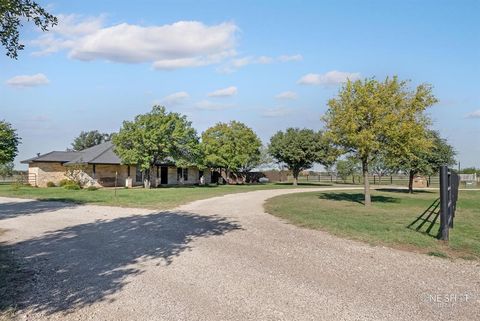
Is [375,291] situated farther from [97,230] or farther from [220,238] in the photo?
[97,230]

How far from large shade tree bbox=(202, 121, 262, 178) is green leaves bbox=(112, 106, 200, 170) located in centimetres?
876

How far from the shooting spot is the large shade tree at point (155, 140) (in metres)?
35.9

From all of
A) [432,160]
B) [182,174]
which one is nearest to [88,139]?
[182,174]

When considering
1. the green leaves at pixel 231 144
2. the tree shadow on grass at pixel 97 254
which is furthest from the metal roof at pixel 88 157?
the tree shadow on grass at pixel 97 254

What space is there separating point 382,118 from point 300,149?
29.6 meters

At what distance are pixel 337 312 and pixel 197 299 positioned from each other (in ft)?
6.05

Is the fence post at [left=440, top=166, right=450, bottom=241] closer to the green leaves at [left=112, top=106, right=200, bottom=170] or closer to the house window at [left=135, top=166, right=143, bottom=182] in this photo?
the green leaves at [left=112, top=106, right=200, bottom=170]

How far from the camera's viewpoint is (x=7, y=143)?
132ft

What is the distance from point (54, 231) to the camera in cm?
1181

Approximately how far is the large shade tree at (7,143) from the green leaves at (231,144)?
1974cm

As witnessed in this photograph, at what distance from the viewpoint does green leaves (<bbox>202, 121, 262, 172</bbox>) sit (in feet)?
161

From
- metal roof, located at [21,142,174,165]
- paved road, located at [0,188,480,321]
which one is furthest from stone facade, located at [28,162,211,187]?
paved road, located at [0,188,480,321]

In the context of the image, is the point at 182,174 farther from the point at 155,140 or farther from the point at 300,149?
the point at 300,149

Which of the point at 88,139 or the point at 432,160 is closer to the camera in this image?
the point at 432,160
